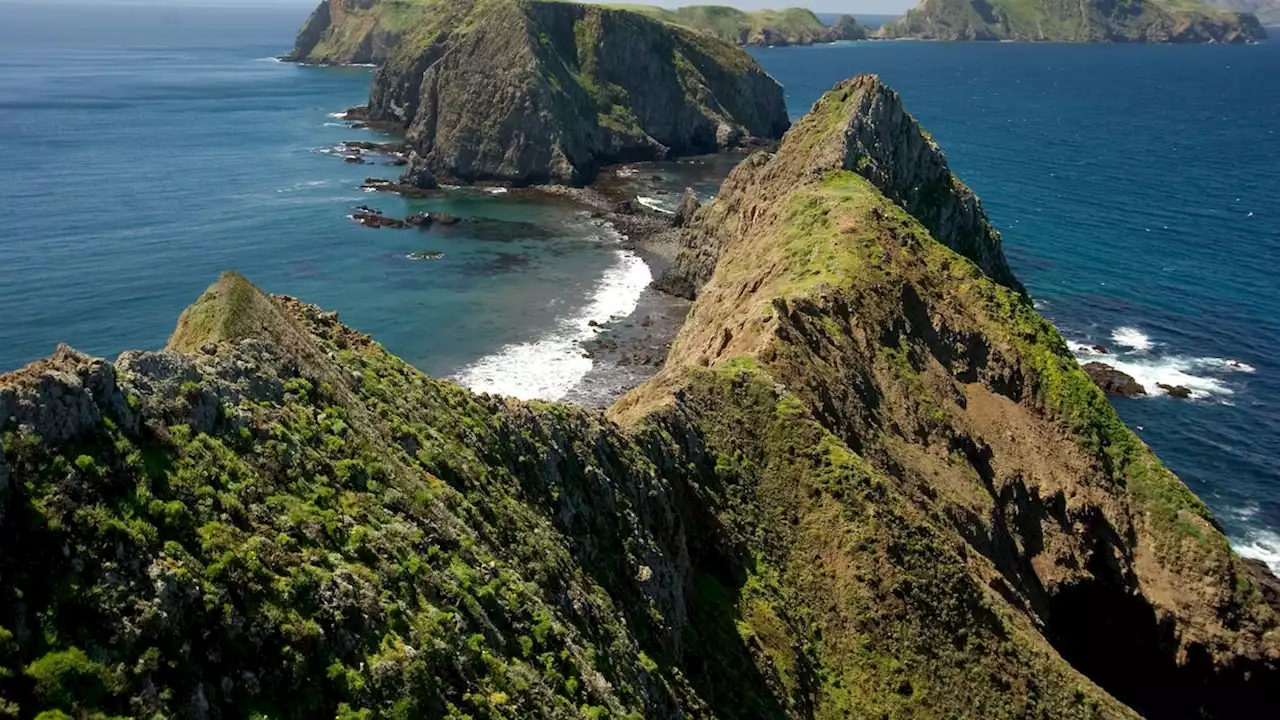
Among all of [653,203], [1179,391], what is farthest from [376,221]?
[1179,391]

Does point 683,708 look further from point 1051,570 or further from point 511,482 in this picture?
point 1051,570

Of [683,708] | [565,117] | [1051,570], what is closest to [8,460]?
[683,708]

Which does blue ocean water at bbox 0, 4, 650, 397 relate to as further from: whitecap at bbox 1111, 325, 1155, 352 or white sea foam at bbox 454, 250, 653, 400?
whitecap at bbox 1111, 325, 1155, 352

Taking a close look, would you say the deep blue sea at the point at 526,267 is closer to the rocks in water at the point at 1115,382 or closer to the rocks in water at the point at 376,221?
the rocks in water at the point at 1115,382

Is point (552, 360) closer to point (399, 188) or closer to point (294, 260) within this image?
point (294, 260)

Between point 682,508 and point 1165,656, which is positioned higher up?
point 682,508

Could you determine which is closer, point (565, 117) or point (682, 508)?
point (682, 508)

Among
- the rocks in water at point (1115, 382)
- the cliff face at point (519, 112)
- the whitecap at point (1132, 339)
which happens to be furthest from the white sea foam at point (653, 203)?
the rocks in water at point (1115, 382)
